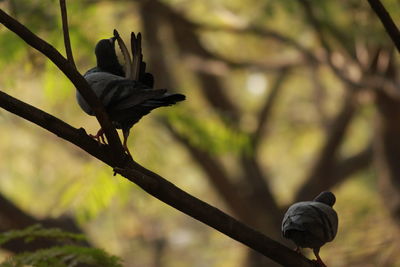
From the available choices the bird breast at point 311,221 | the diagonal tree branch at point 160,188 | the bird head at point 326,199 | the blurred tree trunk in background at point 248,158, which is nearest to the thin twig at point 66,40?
the diagonal tree branch at point 160,188

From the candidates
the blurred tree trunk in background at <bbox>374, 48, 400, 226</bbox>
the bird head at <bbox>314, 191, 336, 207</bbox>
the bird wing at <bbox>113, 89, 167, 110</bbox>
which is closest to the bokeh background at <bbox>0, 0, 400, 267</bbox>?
the blurred tree trunk in background at <bbox>374, 48, 400, 226</bbox>

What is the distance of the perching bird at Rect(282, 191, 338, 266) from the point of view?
1.95 metres

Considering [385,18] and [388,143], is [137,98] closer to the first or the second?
[385,18]

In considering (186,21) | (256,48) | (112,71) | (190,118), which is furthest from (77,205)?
(256,48)

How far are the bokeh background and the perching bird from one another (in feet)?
4.06

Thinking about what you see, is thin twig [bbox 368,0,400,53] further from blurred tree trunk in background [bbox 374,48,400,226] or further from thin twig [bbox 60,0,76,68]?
blurred tree trunk in background [bbox 374,48,400,226]

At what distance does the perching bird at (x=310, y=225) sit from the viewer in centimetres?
195

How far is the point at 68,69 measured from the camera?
1.57 meters

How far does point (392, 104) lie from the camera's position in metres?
6.38

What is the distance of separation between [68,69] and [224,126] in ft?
13.0

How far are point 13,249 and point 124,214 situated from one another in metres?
6.19

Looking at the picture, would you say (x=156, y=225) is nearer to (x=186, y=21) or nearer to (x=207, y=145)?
(x=186, y=21)

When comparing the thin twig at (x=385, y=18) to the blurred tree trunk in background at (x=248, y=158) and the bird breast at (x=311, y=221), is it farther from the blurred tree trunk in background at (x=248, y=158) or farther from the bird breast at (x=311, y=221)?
the blurred tree trunk in background at (x=248, y=158)

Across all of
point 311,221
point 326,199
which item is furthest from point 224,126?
point 311,221
